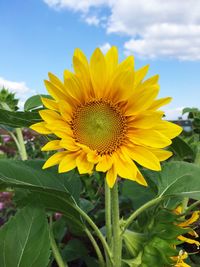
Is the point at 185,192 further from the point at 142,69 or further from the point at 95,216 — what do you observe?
the point at 95,216

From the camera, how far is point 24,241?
2.88 feet

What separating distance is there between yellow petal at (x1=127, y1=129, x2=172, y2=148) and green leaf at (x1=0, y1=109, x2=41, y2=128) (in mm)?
190

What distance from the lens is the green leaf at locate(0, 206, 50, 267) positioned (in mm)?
867

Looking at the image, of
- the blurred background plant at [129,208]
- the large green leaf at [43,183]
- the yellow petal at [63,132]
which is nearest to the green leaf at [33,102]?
the blurred background plant at [129,208]

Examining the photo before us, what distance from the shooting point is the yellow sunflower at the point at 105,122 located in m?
0.85

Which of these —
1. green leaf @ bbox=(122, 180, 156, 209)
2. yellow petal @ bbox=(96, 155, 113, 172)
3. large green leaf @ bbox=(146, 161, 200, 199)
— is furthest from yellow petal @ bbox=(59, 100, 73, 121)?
green leaf @ bbox=(122, 180, 156, 209)

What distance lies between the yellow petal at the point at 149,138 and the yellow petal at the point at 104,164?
62 millimetres

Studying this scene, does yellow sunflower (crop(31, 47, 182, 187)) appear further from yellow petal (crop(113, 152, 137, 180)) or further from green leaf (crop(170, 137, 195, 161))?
green leaf (crop(170, 137, 195, 161))

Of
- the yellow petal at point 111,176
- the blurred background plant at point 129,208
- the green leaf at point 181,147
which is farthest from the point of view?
the green leaf at point 181,147

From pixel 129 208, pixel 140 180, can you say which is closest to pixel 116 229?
pixel 140 180

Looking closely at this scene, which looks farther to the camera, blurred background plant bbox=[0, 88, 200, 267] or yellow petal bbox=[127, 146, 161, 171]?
blurred background plant bbox=[0, 88, 200, 267]

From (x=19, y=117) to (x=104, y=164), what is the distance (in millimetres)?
199

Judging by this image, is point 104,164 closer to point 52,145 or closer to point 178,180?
point 52,145

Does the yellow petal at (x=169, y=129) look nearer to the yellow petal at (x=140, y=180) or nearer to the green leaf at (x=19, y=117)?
the yellow petal at (x=140, y=180)
